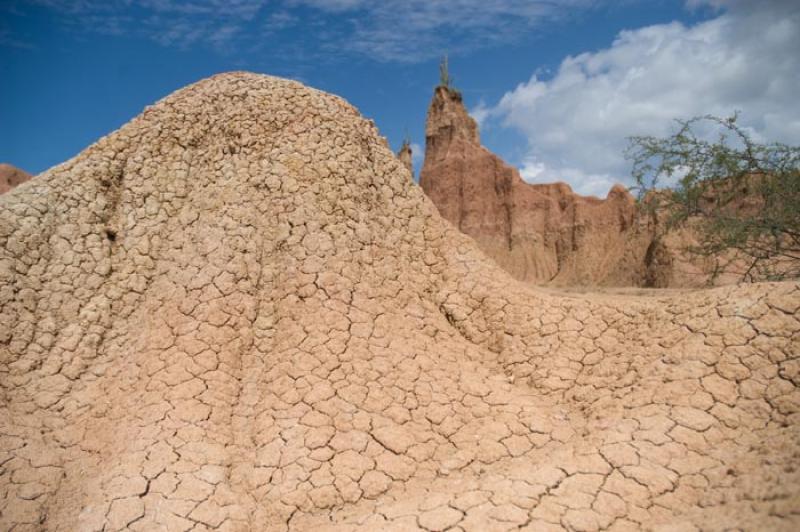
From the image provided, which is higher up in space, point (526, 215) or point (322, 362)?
point (526, 215)

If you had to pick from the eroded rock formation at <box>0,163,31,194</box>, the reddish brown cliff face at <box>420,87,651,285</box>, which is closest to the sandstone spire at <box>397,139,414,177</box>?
the reddish brown cliff face at <box>420,87,651,285</box>

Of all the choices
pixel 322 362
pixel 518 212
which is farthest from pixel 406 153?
pixel 322 362

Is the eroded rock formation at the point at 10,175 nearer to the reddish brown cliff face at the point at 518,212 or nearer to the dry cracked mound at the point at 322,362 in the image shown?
the reddish brown cliff face at the point at 518,212

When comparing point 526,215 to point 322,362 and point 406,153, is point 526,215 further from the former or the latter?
point 322,362

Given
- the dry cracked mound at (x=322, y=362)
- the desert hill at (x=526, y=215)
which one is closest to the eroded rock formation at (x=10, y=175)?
the desert hill at (x=526, y=215)

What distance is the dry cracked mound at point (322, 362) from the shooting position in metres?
3.09

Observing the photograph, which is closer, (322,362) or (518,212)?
(322,362)

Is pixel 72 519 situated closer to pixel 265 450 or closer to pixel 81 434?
pixel 81 434

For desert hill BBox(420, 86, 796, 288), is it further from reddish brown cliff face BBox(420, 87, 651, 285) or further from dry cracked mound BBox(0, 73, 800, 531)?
dry cracked mound BBox(0, 73, 800, 531)

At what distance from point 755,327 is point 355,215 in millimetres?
3405

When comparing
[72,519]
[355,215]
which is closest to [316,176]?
[355,215]

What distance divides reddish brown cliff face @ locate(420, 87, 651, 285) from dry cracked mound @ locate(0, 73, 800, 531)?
2082 centimetres

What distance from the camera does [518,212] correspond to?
90.6 ft

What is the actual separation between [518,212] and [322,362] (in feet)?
81.4
